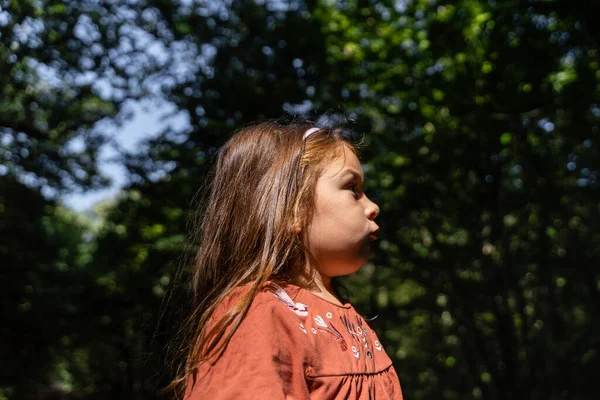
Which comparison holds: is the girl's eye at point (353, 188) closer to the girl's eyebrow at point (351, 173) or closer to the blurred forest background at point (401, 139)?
the girl's eyebrow at point (351, 173)

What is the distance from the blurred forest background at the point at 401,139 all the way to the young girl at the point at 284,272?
11.6 ft

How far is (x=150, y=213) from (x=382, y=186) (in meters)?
2.16

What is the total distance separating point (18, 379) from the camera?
793cm

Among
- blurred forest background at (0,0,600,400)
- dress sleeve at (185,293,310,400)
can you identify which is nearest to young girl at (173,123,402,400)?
dress sleeve at (185,293,310,400)

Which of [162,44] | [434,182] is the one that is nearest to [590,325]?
[434,182]

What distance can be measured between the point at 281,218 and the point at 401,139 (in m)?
4.30

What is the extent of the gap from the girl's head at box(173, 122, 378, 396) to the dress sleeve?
0.14 meters

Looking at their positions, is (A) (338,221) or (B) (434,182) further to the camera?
(B) (434,182)

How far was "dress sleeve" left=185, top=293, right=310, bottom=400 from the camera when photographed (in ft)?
3.54

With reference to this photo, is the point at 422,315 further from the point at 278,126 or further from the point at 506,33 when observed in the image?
the point at 278,126

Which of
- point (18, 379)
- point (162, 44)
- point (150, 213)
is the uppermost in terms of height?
point (162, 44)

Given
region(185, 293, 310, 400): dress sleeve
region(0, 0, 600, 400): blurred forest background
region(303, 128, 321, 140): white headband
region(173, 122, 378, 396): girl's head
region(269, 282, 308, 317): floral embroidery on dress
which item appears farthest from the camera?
region(0, 0, 600, 400): blurred forest background

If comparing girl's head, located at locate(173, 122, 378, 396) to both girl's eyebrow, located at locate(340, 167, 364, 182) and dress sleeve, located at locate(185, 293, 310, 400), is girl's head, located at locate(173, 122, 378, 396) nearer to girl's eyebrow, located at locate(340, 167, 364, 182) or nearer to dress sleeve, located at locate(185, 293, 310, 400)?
girl's eyebrow, located at locate(340, 167, 364, 182)

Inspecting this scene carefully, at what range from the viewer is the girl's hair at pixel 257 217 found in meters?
1.35
